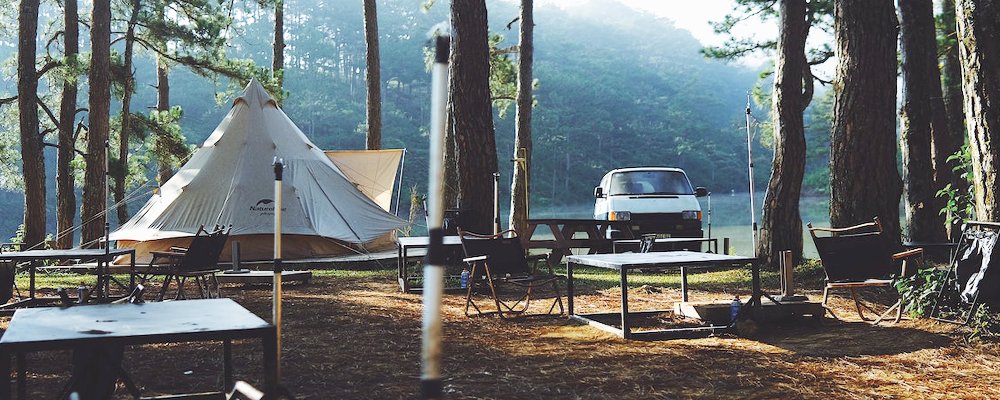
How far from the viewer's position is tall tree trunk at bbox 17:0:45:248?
51.4 feet

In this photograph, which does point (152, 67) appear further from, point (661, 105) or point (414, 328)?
point (414, 328)

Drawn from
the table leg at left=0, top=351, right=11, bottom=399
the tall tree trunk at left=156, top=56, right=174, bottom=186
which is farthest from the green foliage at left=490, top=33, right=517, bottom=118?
the table leg at left=0, top=351, right=11, bottom=399

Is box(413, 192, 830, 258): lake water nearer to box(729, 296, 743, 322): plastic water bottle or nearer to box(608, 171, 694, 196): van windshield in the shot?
box(608, 171, 694, 196): van windshield

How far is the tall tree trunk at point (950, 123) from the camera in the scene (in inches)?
563

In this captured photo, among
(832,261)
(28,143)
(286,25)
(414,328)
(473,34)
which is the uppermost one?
(286,25)

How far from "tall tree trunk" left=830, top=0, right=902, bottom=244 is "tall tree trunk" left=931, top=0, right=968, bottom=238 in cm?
422

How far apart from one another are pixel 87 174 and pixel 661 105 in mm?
53587

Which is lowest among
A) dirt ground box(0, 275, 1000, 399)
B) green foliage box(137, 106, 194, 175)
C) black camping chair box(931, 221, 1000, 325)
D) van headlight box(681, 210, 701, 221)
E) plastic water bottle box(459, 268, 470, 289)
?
dirt ground box(0, 275, 1000, 399)

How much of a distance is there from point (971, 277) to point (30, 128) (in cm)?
1485

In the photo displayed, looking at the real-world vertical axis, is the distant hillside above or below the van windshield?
above

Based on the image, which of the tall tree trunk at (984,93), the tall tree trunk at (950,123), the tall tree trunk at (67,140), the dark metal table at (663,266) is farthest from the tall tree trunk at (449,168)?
the tall tree trunk at (984,93)

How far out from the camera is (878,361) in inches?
209

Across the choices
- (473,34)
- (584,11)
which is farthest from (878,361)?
(584,11)

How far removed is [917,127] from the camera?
483 inches
